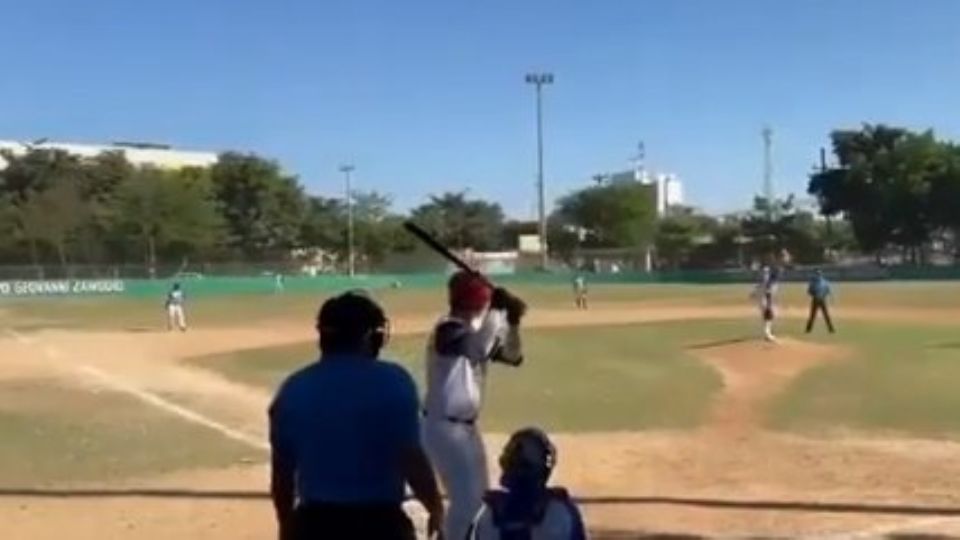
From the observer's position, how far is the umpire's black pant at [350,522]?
4.81 meters

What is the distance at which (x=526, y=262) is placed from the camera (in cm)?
13162

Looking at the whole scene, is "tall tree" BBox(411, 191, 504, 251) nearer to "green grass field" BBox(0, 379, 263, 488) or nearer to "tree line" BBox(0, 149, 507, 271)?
"tree line" BBox(0, 149, 507, 271)

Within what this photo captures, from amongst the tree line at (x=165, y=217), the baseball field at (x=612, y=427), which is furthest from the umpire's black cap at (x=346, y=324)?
the tree line at (x=165, y=217)

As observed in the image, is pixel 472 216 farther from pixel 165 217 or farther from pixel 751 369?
pixel 751 369

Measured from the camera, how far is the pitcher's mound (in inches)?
760

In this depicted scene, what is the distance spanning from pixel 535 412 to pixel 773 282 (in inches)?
656

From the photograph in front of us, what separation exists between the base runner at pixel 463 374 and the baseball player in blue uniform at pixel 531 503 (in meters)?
2.66

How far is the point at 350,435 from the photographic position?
478cm

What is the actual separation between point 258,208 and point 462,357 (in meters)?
118

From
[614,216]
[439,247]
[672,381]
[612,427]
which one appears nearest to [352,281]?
[614,216]

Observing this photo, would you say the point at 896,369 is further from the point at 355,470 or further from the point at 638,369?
the point at 355,470

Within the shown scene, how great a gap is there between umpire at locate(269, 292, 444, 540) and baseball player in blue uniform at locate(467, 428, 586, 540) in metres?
0.39

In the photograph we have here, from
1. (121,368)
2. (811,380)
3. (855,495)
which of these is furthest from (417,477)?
(121,368)

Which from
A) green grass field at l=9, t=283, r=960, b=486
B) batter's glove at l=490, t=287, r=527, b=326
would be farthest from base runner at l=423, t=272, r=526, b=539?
green grass field at l=9, t=283, r=960, b=486
